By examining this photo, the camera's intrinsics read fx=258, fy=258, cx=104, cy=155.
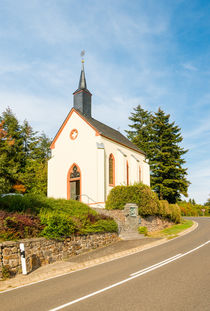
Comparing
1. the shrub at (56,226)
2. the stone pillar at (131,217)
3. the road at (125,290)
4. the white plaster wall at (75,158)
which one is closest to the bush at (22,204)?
the shrub at (56,226)

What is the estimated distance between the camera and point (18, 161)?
3794 cm

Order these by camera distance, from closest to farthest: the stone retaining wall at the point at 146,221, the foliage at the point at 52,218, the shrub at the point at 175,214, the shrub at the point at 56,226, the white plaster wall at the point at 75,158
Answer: the foliage at the point at 52,218
the shrub at the point at 56,226
the stone retaining wall at the point at 146,221
the white plaster wall at the point at 75,158
the shrub at the point at 175,214

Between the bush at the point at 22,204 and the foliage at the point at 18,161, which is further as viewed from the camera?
the foliage at the point at 18,161

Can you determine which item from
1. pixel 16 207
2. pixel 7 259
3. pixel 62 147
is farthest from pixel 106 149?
pixel 7 259

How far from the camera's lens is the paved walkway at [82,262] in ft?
27.9

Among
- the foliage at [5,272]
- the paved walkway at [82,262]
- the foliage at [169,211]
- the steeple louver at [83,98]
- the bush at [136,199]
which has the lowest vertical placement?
the paved walkway at [82,262]

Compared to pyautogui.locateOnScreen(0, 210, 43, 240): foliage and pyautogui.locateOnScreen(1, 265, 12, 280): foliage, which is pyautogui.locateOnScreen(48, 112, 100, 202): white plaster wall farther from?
pyautogui.locateOnScreen(1, 265, 12, 280): foliage

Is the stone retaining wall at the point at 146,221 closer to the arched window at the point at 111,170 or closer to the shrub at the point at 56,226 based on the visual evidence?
the shrub at the point at 56,226

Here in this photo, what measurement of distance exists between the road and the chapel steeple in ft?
70.7

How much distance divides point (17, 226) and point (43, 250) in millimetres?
1514

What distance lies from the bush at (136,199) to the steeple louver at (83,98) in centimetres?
1135

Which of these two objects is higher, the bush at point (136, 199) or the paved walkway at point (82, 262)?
the bush at point (136, 199)

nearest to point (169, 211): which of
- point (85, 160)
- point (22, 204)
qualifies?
point (85, 160)

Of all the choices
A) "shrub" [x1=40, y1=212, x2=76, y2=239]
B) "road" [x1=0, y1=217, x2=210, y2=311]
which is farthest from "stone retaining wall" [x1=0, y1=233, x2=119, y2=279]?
"road" [x1=0, y1=217, x2=210, y2=311]
